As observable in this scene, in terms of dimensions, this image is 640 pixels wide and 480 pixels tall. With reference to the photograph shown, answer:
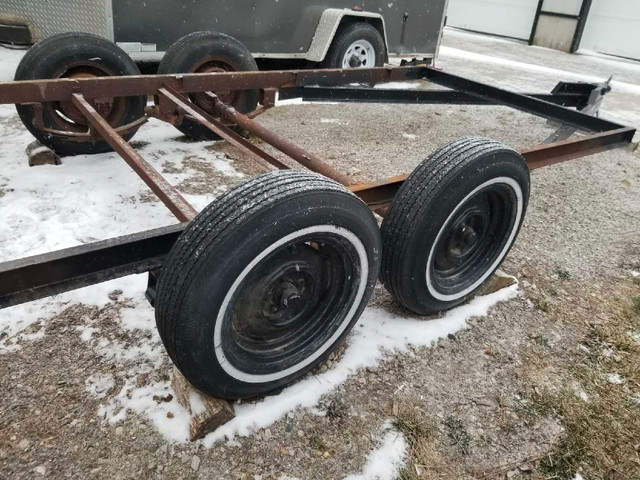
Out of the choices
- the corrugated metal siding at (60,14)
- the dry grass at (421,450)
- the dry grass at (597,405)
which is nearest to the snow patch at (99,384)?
the dry grass at (421,450)

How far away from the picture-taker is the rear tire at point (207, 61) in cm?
444

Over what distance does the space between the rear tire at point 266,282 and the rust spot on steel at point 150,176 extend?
42 cm

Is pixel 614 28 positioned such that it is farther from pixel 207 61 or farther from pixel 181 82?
pixel 181 82

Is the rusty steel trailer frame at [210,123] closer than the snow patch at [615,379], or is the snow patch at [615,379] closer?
the rusty steel trailer frame at [210,123]

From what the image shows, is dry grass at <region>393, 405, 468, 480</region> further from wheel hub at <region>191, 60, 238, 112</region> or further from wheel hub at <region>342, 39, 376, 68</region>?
wheel hub at <region>342, 39, 376, 68</region>

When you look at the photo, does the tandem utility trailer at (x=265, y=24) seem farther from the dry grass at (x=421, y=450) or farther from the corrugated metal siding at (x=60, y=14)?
the dry grass at (x=421, y=450)

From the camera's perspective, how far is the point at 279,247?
191cm

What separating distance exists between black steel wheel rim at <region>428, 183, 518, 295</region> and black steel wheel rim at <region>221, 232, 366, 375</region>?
599 millimetres

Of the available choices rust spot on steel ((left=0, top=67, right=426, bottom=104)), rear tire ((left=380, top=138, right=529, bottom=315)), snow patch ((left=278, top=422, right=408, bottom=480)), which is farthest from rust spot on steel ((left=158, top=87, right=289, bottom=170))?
snow patch ((left=278, top=422, right=408, bottom=480))

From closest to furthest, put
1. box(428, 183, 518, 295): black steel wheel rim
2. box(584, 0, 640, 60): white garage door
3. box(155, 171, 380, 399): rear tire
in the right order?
box(155, 171, 380, 399): rear tire
box(428, 183, 518, 295): black steel wheel rim
box(584, 0, 640, 60): white garage door

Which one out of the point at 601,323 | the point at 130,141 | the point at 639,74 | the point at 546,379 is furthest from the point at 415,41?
the point at 639,74

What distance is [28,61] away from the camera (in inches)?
150

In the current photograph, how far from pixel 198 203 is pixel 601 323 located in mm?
2777

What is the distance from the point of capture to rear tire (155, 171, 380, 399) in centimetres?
179
